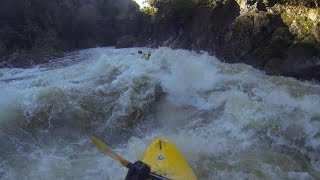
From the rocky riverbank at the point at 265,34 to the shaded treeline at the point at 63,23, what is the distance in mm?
11304

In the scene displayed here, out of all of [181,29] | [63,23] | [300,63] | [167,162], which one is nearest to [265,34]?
[300,63]

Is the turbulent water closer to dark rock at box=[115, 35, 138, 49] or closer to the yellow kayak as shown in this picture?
the yellow kayak

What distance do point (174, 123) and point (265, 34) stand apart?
6036 mm

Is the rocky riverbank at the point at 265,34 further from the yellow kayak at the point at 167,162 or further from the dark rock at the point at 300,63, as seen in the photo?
the yellow kayak at the point at 167,162

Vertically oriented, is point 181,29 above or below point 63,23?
above

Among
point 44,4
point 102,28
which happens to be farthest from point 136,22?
point 44,4

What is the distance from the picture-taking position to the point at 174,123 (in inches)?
293

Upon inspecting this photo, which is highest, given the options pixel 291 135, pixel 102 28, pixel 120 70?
pixel 291 135

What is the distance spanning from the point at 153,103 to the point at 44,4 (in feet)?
69.1

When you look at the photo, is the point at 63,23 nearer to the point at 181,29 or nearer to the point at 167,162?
the point at 181,29

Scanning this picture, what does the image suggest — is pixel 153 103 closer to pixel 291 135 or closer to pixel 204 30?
pixel 291 135

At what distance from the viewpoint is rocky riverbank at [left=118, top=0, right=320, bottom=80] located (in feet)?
33.4

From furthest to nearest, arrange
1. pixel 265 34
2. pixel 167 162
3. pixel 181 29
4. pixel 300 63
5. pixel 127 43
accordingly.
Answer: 1. pixel 127 43
2. pixel 181 29
3. pixel 265 34
4. pixel 300 63
5. pixel 167 162

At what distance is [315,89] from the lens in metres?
8.77
